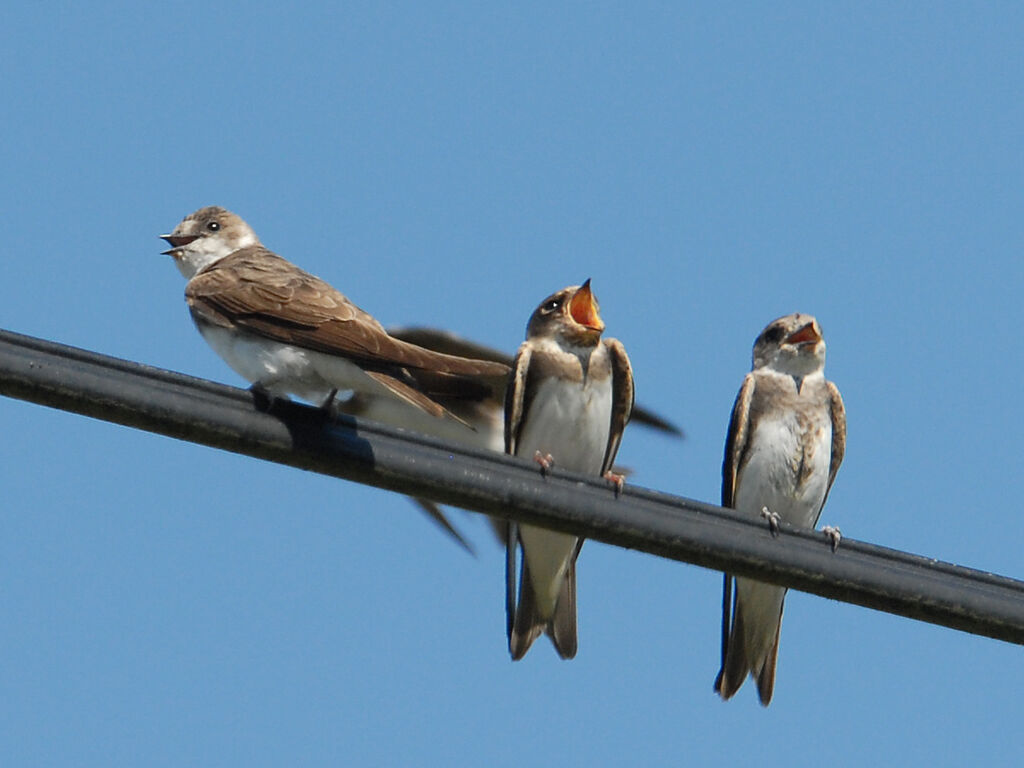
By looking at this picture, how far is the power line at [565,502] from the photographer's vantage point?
4754mm

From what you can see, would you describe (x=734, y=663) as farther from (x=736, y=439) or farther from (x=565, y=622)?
(x=736, y=439)

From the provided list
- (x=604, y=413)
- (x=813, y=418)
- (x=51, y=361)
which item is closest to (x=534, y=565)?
(x=604, y=413)

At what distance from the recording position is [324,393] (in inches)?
265

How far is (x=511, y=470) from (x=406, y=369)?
1.50 meters

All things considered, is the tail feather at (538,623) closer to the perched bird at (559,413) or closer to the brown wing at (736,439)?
the perched bird at (559,413)

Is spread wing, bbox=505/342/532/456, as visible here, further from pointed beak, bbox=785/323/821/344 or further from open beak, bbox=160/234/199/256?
open beak, bbox=160/234/199/256

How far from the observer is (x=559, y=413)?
895 cm

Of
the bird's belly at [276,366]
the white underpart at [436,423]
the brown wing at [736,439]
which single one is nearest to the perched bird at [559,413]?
the brown wing at [736,439]

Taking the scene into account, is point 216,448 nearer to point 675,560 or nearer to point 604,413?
point 675,560

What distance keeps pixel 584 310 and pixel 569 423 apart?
0.61m

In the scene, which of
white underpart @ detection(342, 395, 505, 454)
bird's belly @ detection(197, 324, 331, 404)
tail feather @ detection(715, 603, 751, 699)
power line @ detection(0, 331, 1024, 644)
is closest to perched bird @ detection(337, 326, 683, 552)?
white underpart @ detection(342, 395, 505, 454)

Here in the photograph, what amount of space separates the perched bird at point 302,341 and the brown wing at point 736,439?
2.14 meters

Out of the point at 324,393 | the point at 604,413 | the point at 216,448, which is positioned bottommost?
the point at 216,448

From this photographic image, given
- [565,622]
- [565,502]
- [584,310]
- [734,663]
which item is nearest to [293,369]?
[565,502]
